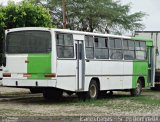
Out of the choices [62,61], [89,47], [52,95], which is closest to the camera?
[62,61]

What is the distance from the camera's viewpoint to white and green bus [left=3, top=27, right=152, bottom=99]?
62.6ft

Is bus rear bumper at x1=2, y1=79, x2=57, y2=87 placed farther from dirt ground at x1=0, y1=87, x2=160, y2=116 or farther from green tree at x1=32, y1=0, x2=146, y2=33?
green tree at x1=32, y1=0, x2=146, y2=33

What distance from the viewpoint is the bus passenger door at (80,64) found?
20.3 m

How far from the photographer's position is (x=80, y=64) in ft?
67.1

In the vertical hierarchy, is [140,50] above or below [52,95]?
above

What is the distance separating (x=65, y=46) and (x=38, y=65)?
1380 mm

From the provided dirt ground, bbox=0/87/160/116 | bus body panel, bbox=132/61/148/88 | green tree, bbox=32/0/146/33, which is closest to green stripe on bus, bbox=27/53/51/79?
dirt ground, bbox=0/87/160/116

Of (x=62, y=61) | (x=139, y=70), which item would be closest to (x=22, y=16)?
(x=62, y=61)

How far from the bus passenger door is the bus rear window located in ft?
5.37

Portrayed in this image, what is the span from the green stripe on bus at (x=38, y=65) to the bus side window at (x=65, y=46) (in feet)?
1.84

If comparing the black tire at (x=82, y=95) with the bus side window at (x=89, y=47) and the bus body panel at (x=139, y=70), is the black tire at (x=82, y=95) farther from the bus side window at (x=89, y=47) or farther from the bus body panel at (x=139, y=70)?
the bus body panel at (x=139, y=70)

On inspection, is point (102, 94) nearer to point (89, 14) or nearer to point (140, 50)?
point (140, 50)

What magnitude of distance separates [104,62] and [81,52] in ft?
5.99

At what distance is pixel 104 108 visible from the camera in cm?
A: 1806
